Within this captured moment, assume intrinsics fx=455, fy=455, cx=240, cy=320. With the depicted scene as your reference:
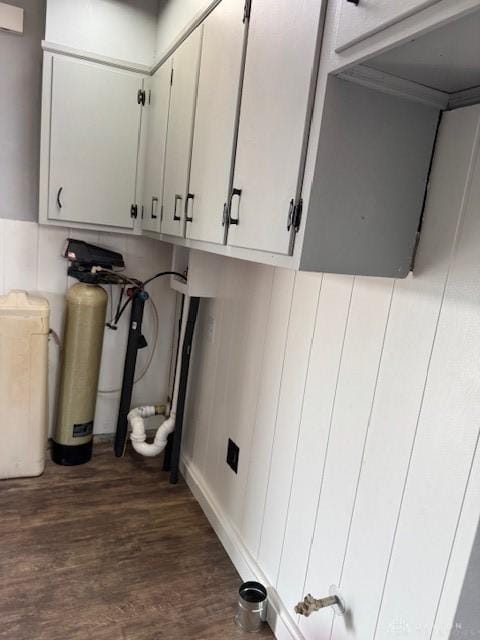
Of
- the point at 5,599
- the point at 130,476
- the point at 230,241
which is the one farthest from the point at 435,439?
the point at 130,476

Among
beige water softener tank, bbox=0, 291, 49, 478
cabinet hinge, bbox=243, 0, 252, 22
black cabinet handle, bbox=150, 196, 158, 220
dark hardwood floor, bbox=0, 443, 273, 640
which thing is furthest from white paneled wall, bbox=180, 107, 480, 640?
beige water softener tank, bbox=0, 291, 49, 478

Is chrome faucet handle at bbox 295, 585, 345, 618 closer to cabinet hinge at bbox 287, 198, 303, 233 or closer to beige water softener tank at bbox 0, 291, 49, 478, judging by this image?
cabinet hinge at bbox 287, 198, 303, 233

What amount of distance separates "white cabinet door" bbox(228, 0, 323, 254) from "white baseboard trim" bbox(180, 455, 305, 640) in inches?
51.1

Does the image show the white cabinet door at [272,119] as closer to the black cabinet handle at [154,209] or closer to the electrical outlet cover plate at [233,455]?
the black cabinet handle at [154,209]

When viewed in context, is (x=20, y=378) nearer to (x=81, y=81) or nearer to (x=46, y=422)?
(x=46, y=422)

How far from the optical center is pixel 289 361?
166 centimetres

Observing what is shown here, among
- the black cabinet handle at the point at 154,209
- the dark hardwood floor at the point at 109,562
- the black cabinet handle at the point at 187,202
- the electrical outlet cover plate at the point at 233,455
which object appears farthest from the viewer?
the black cabinet handle at the point at 154,209

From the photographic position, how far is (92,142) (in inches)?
90.4

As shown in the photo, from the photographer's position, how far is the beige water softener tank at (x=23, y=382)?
229 centimetres

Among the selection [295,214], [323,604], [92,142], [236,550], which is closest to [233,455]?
[236,550]

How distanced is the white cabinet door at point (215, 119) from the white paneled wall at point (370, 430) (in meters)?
0.37

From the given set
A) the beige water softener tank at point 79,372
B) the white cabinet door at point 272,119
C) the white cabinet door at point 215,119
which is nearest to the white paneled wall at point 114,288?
the beige water softener tank at point 79,372

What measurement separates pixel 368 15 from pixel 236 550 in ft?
6.30

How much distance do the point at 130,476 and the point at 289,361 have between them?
1378 millimetres
